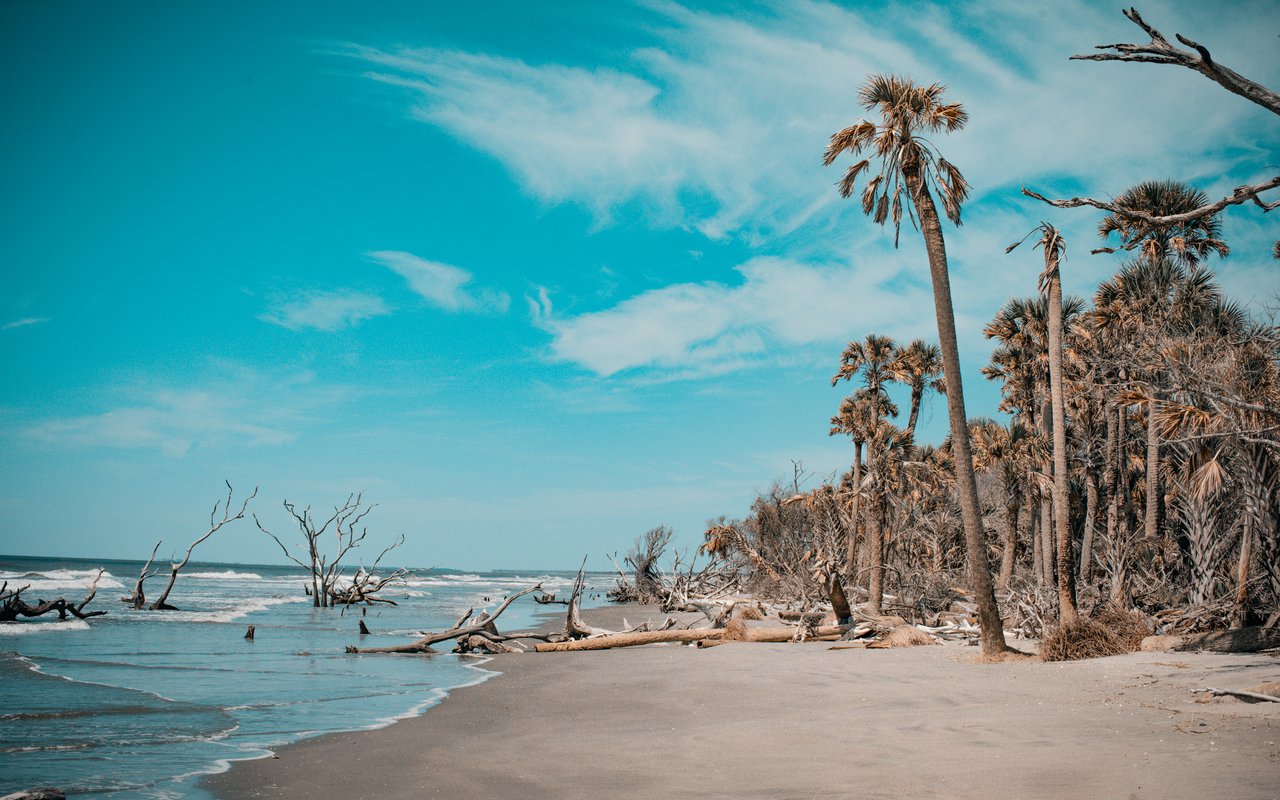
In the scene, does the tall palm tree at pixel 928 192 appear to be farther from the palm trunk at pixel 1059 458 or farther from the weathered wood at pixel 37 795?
the weathered wood at pixel 37 795

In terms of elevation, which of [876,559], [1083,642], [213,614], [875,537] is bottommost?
[213,614]

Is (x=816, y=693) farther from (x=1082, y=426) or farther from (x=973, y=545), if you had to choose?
(x=1082, y=426)

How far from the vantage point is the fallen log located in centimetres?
1941

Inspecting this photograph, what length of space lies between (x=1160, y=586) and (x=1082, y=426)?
32.1ft

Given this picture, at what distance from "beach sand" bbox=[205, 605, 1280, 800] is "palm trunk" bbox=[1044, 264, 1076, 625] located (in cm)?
189

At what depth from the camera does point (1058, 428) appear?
15055 millimetres

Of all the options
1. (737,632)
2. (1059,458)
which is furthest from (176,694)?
(1059,458)

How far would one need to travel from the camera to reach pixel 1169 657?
12.2 meters

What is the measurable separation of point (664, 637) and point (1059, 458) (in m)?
10.5

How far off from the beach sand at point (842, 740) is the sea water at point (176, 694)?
0.93 metres

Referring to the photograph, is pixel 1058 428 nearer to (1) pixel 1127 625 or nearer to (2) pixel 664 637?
(1) pixel 1127 625

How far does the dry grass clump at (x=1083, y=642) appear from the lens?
13.0m

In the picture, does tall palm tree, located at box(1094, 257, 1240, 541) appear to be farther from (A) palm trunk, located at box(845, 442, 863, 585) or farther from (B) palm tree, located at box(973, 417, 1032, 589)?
(A) palm trunk, located at box(845, 442, 863, 585)

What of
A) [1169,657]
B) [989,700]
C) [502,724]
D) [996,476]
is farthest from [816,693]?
[996,476]
